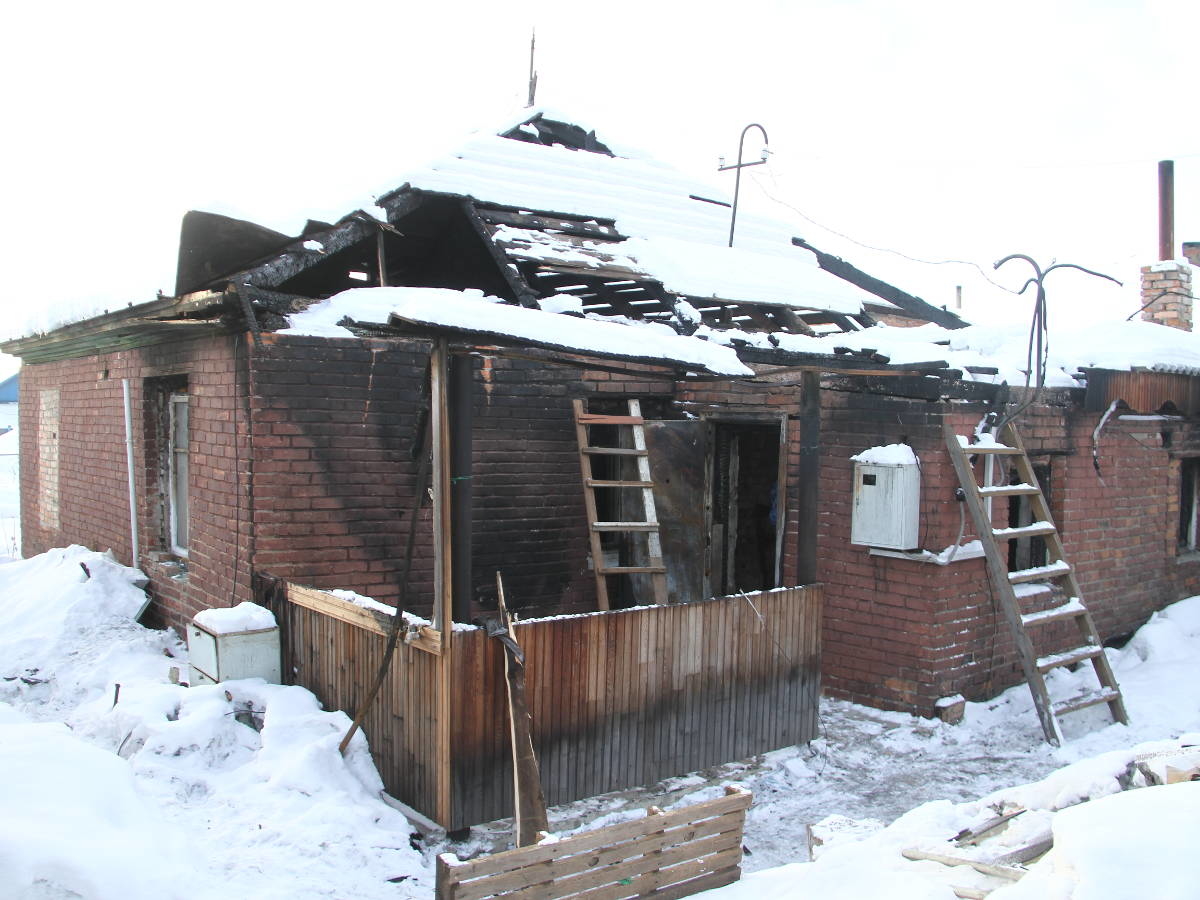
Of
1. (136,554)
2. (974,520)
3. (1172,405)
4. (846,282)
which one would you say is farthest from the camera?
(846,282)

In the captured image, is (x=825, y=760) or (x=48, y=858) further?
(x=825, y=760)

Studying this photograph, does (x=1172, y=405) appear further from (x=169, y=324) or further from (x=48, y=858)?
(x=48, y=858)

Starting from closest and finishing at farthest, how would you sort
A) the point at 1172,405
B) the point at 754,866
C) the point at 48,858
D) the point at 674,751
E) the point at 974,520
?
the point at 48,858
the point at 754,866
the point at 674,751
the point at 974,520
the point at 1172,405

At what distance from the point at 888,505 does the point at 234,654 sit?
4.57m

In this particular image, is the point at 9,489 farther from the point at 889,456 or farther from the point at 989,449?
the point at 989,449

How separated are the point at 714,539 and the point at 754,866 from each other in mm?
3988

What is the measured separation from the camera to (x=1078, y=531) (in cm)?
797

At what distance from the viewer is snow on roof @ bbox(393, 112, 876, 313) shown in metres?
7.88

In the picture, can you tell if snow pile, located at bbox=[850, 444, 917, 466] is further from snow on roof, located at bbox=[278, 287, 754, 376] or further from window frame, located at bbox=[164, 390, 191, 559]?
window frame, located at bbox=[164, 390, 191, 559]

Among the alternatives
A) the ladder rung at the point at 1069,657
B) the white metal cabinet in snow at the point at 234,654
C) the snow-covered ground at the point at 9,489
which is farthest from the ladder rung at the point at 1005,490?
the snow-covered ground at the point at 9,489

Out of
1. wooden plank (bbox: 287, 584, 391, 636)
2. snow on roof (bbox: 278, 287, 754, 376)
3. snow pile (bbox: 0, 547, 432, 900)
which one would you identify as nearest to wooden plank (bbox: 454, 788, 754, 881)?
snow pile (bbox: 0, 547, 432, 900)

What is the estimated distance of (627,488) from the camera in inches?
295

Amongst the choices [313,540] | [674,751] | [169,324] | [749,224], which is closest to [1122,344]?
[749,224]

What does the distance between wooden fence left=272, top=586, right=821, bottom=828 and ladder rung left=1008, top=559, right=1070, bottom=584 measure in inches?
65.2
